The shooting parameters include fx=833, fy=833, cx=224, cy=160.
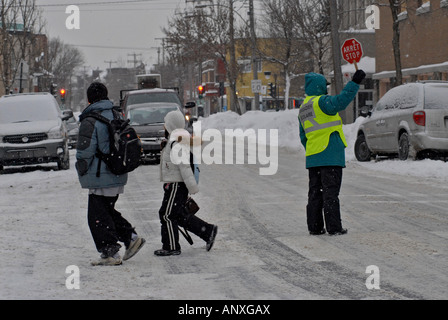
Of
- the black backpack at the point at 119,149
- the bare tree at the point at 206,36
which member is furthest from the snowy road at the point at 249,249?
the bare tree at the point at 206,36

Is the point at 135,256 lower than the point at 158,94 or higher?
lower

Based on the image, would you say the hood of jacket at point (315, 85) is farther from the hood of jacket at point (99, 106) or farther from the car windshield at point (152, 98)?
the car windshield at point (152, 98)

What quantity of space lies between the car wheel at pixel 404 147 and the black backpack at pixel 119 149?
1105 centimetres

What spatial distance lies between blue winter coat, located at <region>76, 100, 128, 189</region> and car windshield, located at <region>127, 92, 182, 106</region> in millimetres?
16360

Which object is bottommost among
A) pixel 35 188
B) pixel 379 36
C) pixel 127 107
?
pixel 35 188

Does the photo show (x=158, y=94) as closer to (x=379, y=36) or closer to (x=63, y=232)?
(x=63, y=232)

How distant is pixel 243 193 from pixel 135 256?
551cm

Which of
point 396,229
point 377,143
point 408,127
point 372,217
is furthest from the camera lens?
point 377,143

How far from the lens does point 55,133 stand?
19750mm


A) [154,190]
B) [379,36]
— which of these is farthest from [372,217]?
[379,36]

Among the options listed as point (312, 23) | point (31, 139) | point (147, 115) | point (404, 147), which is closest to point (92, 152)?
point (404, 147)

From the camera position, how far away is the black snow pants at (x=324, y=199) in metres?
8.85

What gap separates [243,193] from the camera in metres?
13.3

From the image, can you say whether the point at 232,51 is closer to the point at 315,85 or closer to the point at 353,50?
the point at 353,50
